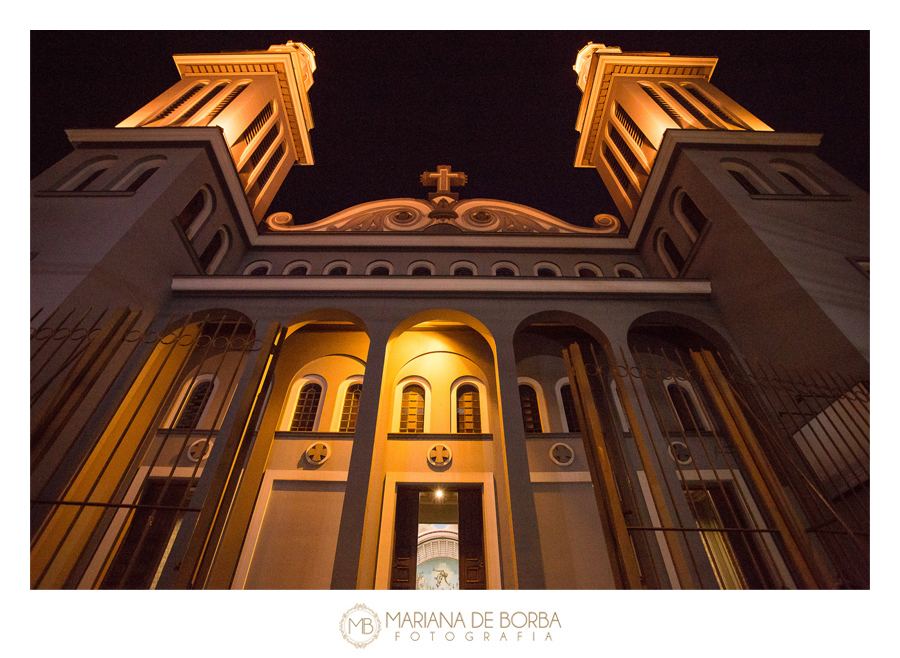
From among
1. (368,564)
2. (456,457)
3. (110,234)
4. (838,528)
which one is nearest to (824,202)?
(838,528)

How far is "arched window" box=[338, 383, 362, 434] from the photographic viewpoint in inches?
438

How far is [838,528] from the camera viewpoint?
7.36 m

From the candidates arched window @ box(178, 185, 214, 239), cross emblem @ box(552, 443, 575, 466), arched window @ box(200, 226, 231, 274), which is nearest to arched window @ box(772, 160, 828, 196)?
cross emblem @ box(552, 443, 575, 466)

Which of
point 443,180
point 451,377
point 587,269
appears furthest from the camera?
point 443,180

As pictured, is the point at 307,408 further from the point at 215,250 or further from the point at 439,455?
the point at 215,250

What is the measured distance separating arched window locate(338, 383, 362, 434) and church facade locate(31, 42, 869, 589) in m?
0.11

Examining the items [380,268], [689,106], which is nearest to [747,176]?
[689,106]

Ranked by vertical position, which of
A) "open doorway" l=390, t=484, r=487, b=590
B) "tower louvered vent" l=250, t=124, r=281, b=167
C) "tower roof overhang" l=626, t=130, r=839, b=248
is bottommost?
"open doorway" l=390, t=484, r=487, b=590

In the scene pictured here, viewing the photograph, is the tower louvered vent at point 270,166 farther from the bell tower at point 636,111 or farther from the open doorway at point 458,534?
the open doorway at point 458,534

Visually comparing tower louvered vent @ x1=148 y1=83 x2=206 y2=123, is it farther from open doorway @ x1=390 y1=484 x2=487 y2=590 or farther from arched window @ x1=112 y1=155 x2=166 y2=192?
open doorway @ x1=390 y1=484 x2=487 y2=590

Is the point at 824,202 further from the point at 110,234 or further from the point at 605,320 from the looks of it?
the point at 110,234

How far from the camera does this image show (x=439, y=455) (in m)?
10.1

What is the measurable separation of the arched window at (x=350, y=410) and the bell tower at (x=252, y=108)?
21.0 ft
